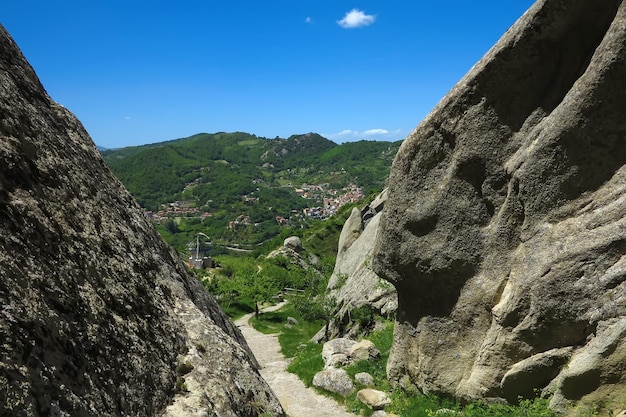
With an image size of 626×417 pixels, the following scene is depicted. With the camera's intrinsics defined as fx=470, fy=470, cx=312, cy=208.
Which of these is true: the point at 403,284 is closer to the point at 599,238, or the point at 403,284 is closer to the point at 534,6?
the point at 599,238

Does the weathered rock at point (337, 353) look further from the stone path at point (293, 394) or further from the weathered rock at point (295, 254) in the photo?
the weathered rock at point (295, 254)

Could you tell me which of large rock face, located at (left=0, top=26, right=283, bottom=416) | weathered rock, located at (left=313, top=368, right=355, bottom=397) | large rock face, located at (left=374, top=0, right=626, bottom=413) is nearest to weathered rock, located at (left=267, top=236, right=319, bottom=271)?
weathered rock, located at (left=313, top=368, right=355, bottom=397)

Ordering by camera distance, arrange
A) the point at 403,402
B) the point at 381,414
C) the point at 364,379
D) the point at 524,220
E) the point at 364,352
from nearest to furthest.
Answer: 1. the point at 524,220
2. the point at 381,414
3. the point at 403,402
4. the point at 364,379
5. the point at 364,352

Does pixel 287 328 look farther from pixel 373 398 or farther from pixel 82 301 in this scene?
pixel 82 301

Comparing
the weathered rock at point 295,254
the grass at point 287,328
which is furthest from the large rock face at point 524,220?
the weathered rock at point 295,254

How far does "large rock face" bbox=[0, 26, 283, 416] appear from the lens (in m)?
6.45

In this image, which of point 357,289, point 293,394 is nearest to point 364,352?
point 293,394

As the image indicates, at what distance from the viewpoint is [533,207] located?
623 inches

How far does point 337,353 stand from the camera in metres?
26.3

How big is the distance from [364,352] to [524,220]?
12.3 m

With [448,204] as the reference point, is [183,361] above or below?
below

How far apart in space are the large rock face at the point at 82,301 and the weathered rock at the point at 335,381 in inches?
450

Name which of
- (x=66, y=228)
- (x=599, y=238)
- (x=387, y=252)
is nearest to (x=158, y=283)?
(x=66, y=228)

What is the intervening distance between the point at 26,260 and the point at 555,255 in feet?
47.2
